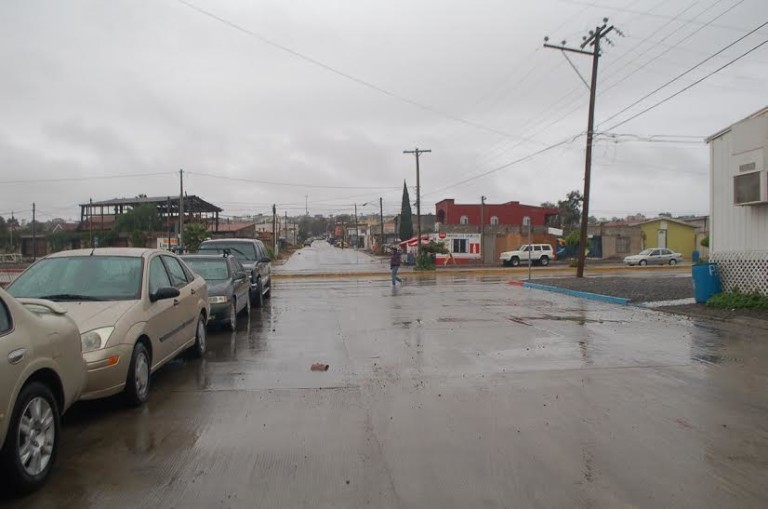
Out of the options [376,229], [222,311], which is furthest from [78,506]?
[376,229]

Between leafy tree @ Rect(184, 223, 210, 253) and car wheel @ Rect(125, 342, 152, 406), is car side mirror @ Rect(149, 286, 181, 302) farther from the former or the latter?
leafy tree @ Rect(184, 223, 210, 253)

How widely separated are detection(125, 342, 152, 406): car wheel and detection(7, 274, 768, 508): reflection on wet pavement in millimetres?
146

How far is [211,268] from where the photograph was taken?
12.2 m

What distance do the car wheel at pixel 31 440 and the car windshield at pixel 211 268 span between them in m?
7.49

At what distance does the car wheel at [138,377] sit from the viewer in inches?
236

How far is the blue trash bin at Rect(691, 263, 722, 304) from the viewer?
1481 centimetres

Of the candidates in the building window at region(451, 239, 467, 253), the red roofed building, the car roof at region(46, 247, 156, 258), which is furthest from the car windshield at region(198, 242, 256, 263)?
the red roofed building

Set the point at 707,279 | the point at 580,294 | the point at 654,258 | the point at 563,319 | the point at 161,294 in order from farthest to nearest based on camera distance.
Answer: the point at 654,258
the point at 580,294
the point at 707,279
the point at 563,319
the point at 161,294

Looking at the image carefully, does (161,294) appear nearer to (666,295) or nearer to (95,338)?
(95,338)

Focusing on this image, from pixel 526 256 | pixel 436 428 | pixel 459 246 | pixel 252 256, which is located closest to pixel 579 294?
pixel 252 256

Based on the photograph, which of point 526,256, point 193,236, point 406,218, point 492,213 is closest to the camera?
point 193,236

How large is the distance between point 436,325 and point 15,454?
361 inches

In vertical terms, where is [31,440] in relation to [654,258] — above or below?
below

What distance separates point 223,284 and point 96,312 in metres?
5.31
